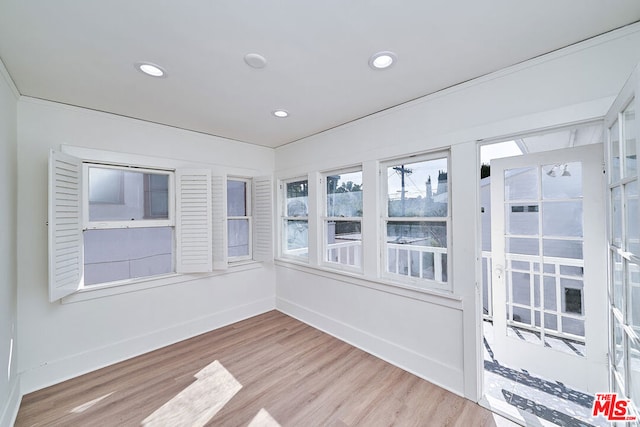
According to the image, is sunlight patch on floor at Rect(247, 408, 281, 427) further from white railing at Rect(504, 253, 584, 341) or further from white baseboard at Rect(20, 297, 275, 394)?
white railing at Rect(504, 253, 584, 341)

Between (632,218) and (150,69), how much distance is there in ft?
9.85

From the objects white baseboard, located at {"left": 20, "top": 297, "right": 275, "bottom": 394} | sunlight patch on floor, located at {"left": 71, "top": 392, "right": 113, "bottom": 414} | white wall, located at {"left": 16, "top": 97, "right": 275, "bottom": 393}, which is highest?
white wall, located at {"left": 16, "top": 97, "right": 275, "bottom": 393}

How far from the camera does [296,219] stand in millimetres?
3754

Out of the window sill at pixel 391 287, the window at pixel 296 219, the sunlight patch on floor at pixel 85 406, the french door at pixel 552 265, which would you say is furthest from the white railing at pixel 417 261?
the sunlight patch on floor at pixel 85 406

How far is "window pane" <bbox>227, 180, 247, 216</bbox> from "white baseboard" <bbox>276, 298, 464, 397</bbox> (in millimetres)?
1648

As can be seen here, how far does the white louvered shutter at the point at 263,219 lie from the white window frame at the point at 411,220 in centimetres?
173

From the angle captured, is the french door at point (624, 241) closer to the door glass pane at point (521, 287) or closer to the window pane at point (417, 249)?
the window pane at point (417, 249)

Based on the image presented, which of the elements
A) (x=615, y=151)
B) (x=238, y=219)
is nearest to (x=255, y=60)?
(x=615, y=151)

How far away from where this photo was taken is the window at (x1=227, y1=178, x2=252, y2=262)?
144 inches

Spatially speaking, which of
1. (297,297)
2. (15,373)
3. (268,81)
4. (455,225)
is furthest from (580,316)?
(15,373)

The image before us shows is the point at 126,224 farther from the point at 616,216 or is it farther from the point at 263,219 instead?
the point at 616,216

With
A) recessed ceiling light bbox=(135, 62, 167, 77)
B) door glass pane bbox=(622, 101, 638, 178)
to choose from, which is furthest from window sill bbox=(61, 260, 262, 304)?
door glass pane bbox=(622, 101, 638, 178)

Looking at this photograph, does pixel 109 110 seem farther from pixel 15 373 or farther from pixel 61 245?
pixel 15 373

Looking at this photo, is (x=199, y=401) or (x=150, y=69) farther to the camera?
(x=199, y=401)
